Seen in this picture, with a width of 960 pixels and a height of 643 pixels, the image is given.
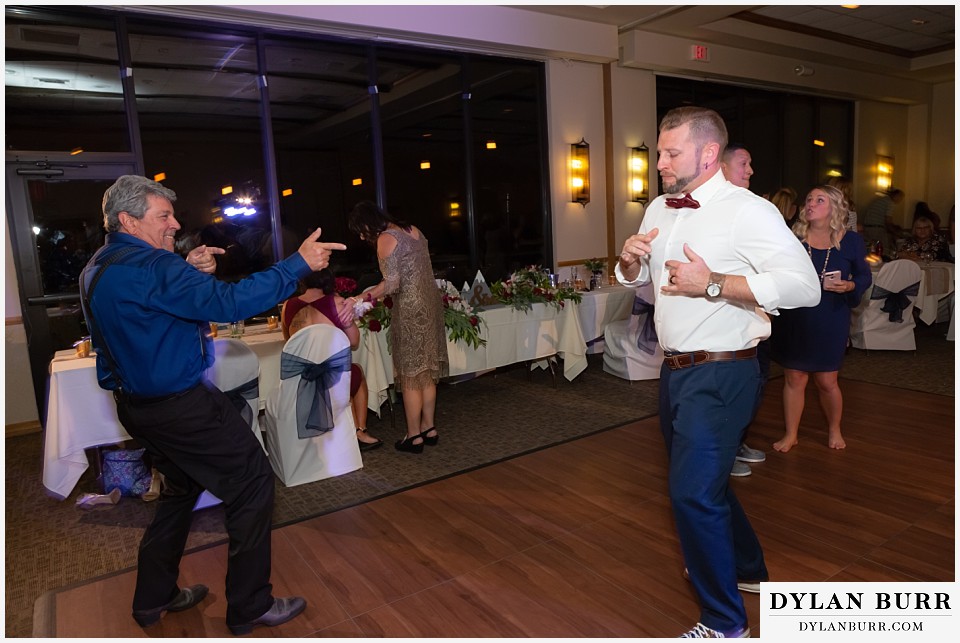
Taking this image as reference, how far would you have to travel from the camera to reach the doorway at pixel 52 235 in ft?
17.4

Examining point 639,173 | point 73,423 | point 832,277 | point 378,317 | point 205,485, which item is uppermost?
point 639,173

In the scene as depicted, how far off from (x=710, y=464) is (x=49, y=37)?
6.20m

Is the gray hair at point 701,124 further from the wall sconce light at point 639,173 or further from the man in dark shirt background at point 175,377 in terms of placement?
the wall sconce light at point 639,173

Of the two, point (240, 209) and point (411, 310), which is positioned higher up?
point (240, 209)

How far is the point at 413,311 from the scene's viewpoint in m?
4.22

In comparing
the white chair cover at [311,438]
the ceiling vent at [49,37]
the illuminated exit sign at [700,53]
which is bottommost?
the white chair cover at [311,438]

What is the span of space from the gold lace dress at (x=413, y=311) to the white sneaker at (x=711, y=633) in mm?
2493

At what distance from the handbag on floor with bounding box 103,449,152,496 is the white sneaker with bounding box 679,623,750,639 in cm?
324

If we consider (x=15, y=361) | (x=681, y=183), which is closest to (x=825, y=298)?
(x=681, y=183)

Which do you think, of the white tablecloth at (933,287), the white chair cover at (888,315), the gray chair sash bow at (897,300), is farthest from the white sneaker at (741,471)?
the white tablecloth at (933,287)

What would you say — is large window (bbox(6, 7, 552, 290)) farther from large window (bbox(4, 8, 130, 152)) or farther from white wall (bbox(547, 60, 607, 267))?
white wall (bbox(547, 60, 607, 267))

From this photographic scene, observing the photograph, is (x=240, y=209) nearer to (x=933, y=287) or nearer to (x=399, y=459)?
(x=399, y=459)

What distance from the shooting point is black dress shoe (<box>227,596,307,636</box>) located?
A: 2451 mm

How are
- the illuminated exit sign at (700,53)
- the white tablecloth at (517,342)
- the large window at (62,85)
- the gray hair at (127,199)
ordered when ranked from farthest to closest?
the illuminated exit sign at (700,53) → the large window at (62,85) → the white tablecloth at (517,342) → the gray hair at (127,199)
